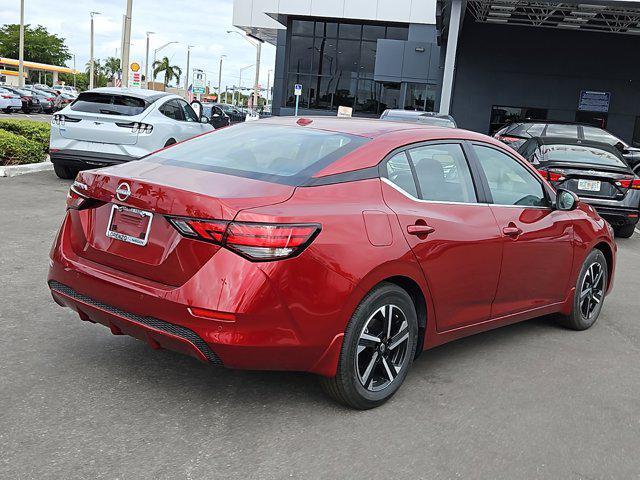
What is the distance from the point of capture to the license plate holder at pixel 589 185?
1035 centimetres

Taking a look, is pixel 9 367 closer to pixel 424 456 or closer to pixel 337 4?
pixel 424 456

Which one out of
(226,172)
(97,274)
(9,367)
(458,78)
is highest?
(458,78)

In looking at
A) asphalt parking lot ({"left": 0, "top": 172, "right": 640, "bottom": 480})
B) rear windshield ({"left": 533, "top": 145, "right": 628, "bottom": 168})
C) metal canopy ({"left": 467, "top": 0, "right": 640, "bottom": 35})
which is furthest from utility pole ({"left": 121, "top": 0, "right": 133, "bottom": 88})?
asphalt parking lot ({"left": 0, "top": 172, "right": 640, "bottom": 480})

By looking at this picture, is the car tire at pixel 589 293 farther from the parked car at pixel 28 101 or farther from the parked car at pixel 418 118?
the parked car at pixel 28 101

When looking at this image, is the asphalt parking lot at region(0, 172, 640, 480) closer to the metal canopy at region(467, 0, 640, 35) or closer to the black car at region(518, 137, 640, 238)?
the black car at region(518, 137, 640, 238)

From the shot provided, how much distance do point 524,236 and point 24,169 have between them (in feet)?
34.0

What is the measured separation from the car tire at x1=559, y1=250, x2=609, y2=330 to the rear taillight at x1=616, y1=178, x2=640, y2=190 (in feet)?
15.9

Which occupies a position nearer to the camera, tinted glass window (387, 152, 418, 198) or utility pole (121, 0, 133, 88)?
tinted glass window (387, 152, 418, 198)

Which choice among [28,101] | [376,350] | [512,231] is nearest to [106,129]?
[512,231]

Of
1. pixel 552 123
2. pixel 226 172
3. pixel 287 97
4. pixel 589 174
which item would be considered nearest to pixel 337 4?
pixel 287 97

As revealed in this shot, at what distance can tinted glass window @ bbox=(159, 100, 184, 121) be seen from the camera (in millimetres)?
12170

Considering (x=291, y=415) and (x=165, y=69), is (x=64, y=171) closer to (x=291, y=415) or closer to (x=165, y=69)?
(x=291, y=415)

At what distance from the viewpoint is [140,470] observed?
3098mm

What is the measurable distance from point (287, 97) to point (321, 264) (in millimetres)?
41721
